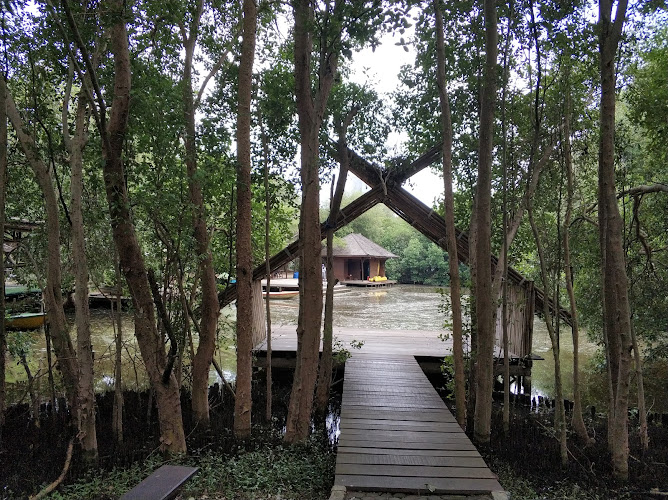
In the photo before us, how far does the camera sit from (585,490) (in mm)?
4668

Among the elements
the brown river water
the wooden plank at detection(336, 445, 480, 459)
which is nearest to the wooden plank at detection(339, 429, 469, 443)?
the wooden plank at detection(336, 445, 480, 459)

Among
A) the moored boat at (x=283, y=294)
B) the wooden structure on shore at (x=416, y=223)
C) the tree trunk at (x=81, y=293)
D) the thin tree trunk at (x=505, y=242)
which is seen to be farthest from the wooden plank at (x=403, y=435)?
the moored boat at (x=283, y=294)

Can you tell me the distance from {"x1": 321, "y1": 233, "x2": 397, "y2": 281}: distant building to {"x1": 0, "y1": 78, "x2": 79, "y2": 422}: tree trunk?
92.8 feet

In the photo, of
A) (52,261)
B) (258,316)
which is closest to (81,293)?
(52,261)

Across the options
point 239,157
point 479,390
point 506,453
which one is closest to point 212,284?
point 239,157

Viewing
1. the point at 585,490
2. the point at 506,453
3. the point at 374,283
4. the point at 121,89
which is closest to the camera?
the point at 121,89

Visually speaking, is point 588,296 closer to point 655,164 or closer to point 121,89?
point 655,164

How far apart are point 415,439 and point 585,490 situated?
1787mm

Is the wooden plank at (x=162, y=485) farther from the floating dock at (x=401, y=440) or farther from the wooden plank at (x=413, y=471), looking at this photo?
the wooden plank at (x=413, y=471)

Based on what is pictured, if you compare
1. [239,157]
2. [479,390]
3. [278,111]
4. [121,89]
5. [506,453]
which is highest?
[278,111]

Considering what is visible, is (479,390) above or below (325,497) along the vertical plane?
above

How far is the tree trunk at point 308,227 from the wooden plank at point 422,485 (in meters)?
1.79

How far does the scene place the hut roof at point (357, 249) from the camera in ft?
111

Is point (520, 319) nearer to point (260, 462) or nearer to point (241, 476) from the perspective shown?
point (260, 462)
